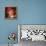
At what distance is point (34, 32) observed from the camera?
171 inches

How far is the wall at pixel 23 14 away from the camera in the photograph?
4.48m

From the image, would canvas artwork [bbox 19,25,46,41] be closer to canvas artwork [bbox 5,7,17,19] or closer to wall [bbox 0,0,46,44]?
wall [bbox 0,0,46,44]

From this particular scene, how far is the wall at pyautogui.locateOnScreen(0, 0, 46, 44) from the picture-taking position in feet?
14.7

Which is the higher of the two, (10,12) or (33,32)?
(10,12)

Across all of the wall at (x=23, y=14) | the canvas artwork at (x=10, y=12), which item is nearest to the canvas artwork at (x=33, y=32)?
the wall at (x=23, y=14)

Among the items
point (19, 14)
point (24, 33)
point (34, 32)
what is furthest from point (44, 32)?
point (19, 14)

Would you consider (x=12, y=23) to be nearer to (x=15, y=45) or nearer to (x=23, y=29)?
(x=23, y=29)

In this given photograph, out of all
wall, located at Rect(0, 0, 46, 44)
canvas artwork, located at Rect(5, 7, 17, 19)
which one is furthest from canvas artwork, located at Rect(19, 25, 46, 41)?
canvas artwork, located at Rect(5, 7, 17, 19)

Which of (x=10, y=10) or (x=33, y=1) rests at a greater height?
(x=33, y=1)

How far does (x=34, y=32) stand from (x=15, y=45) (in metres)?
0.72

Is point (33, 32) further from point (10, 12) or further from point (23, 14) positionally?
point (10, 12)

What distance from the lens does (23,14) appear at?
Result: 14.8ft

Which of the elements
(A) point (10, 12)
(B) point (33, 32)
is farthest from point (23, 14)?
(B) point (33, 32)

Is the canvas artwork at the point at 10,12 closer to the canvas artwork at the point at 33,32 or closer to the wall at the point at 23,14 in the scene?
the wall at the point at 23,14
